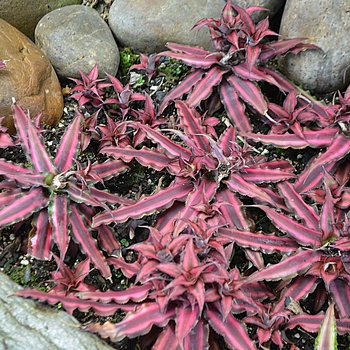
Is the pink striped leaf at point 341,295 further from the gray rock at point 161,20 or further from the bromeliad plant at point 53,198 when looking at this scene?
the gray rock at point 161,20

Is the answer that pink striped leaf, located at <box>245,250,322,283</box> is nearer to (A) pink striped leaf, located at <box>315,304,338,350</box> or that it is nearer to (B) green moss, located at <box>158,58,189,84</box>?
(A) pink striped leaf, located at <box>315,304,338,350</box>

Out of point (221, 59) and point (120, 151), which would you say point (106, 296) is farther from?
point (221, 59)

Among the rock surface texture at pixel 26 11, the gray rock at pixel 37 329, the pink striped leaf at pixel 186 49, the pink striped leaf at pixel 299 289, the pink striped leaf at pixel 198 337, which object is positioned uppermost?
the rock surface texture at pixel 26 11

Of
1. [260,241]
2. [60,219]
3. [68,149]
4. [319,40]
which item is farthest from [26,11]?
[260,241]

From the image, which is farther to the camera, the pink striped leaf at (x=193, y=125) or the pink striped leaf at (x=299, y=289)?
the pink striped leaf at (x=193, y=125)

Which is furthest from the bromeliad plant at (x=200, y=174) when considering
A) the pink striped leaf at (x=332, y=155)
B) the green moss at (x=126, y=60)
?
the green moss at (x=126, y=60)

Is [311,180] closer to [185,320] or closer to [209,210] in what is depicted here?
[209,210]
